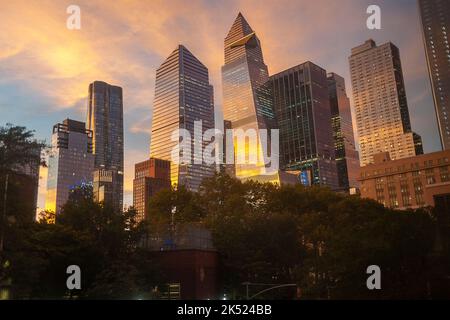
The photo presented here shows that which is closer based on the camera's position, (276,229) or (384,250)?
(384,250)

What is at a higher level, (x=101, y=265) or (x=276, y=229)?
(x=276, y=229)

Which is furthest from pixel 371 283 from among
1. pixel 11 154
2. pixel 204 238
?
pixel 11 154

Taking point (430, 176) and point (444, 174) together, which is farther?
point (430, 176)

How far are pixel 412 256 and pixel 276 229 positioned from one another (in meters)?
19.2

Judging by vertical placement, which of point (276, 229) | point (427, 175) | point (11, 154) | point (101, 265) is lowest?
point (101, 265)

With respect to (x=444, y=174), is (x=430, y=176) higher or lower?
higher

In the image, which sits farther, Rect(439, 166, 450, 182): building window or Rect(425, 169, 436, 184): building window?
Rect(425, 169, 436, 184): building window

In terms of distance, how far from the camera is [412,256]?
6719 cm

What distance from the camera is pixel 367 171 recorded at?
196m

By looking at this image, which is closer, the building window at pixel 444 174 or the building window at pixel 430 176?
the building window at pixel 444 174

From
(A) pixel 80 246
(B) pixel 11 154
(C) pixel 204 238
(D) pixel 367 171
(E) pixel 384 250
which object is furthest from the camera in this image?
(D) pixel 367 171

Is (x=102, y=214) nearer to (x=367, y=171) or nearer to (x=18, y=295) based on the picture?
(x=18, y=295)
